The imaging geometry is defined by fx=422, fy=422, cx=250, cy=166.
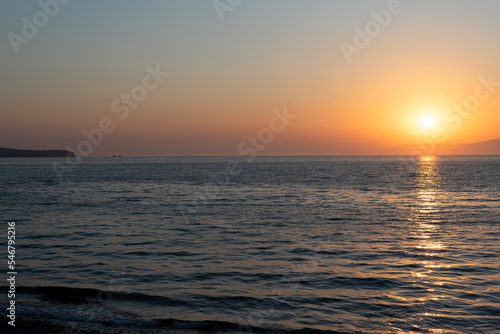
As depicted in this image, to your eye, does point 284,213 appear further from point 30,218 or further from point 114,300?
point 114,300

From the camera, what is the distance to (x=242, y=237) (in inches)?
1110

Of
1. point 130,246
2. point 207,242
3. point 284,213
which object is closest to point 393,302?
point 207,242

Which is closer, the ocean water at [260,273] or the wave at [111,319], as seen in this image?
the wave at [111,319]

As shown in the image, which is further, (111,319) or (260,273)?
(260,273)

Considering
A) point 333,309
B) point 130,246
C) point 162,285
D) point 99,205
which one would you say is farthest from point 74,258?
point 99,205

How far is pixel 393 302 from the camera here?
1577 cm

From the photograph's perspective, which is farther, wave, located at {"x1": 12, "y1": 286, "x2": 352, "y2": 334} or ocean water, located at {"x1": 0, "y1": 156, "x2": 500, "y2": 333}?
ocean water, located at {"x1": 0, "y1": 156, "x2": 500, "y2": 333}

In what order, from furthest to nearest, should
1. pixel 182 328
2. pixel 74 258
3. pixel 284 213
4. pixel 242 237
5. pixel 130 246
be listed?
1. pixel 284 213
2. pixel 242 237
3. pixel 130 246
4. pixel 74 258
5. pixel 182 328

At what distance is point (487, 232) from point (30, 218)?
36748 millimetres

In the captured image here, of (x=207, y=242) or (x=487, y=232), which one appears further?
(x=487, y=232)

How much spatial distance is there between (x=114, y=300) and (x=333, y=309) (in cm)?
810

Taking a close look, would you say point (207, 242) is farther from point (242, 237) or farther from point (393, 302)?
point (393, 302)

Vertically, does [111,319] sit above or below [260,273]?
below

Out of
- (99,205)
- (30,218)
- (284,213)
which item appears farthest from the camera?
(99,205)
